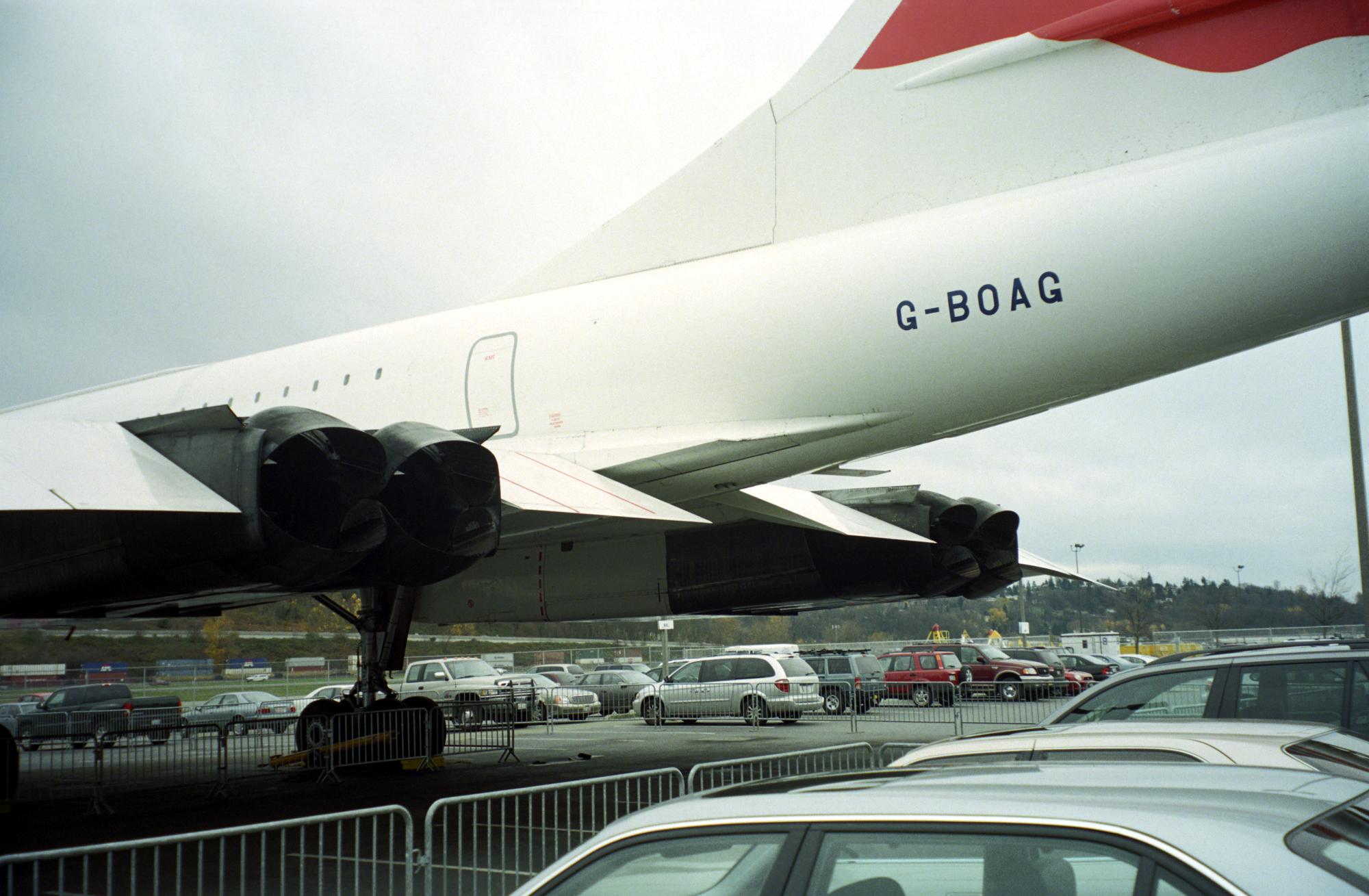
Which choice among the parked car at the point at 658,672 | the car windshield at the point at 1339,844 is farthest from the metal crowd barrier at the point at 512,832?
the parked car at the point at 658,672

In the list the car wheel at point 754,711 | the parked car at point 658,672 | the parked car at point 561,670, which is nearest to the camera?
the car wheel at point 754,711

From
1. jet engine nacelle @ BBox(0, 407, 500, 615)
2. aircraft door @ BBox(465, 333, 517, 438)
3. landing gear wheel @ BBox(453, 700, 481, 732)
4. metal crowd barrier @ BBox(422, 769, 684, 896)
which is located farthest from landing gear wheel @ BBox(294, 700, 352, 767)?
jet engine nacelle @ BBox(0, 407, 500, 615)

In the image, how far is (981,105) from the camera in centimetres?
812

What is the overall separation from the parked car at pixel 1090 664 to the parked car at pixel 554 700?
39.8 ft

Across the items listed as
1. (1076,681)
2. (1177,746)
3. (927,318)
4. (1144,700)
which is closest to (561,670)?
(1076,681)

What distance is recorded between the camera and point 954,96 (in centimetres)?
821

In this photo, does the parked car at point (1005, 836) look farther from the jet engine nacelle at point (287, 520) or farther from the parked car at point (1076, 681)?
the parked car at point (1076, 681)

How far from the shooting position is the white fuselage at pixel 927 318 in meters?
6.81

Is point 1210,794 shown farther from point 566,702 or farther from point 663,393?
point 566,702

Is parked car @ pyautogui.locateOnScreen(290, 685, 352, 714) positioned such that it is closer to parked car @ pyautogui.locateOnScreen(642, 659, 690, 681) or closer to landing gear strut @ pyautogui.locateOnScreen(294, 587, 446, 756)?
parked car @ pyautogui.locateOnScreen(642, 659, 690, 681)

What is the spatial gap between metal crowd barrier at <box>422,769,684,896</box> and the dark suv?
977 centimetres

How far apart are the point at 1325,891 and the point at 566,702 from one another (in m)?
24.1

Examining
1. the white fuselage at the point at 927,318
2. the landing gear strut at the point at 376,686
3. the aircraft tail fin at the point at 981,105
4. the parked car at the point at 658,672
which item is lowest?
the parked car at the point at 658,672

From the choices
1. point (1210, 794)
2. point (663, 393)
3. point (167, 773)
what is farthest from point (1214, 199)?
point (167, 773)
